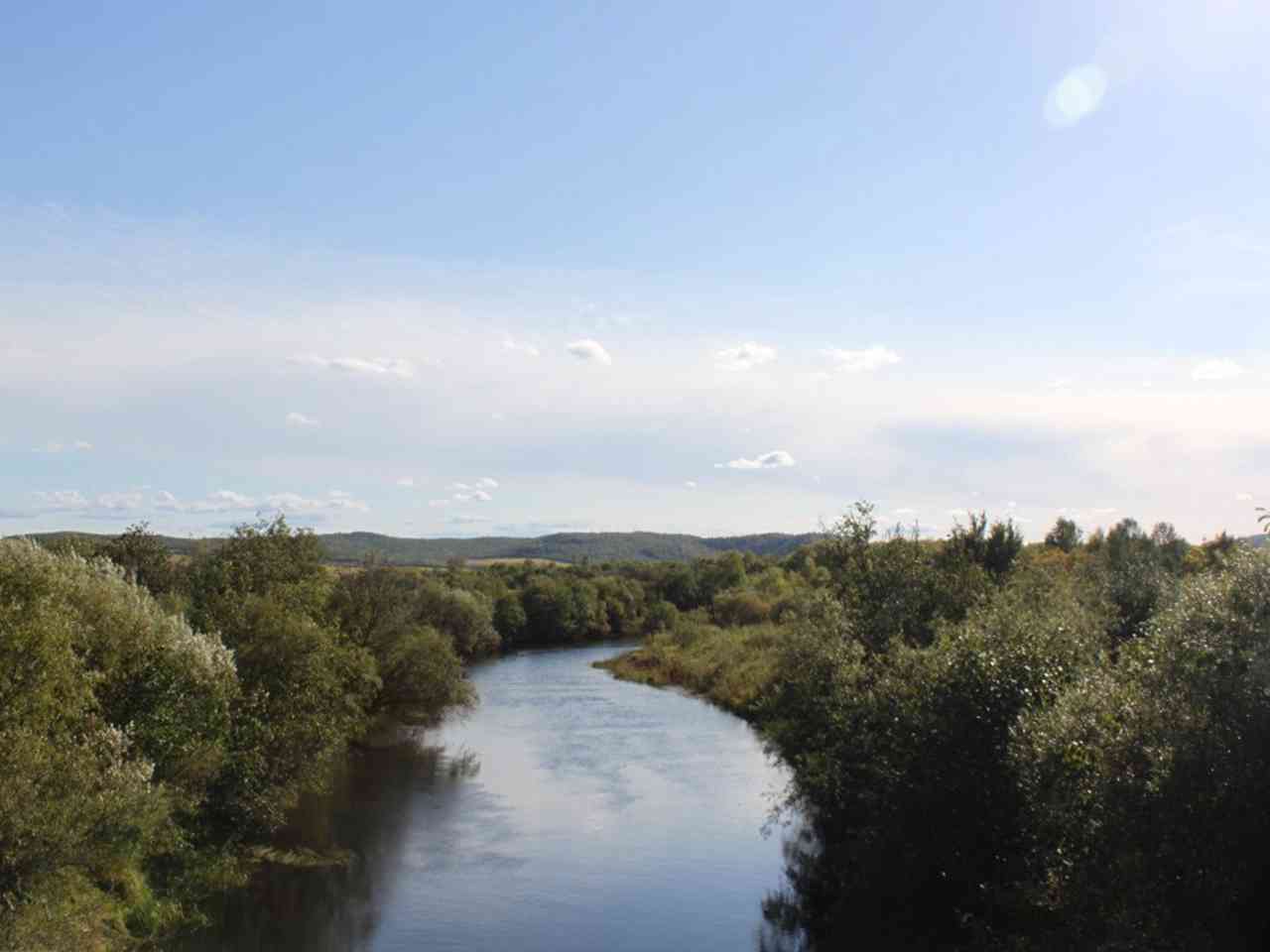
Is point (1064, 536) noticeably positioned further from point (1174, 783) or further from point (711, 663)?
point (1174, 783)

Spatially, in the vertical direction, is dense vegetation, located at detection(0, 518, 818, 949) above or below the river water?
above

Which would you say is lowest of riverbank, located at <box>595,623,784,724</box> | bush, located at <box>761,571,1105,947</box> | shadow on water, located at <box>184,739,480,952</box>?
shadow on water, located at <box>184,739,480,952</box>

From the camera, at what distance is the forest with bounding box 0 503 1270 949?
1327cm

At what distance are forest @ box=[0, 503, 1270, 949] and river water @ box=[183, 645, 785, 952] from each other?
5.23 ft

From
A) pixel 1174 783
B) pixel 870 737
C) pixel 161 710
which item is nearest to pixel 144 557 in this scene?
pixel 161 710

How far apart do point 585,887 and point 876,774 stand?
8237mm

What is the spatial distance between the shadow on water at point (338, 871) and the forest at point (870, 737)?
3.22ft

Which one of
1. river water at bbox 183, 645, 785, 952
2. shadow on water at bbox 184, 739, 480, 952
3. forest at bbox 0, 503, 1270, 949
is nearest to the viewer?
forest at bbox 0, 503, 1270, 949

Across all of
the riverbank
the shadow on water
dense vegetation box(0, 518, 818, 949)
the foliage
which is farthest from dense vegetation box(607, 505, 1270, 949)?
the riverbank

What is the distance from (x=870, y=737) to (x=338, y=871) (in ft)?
45.8

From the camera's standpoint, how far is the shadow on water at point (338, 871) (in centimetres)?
2252

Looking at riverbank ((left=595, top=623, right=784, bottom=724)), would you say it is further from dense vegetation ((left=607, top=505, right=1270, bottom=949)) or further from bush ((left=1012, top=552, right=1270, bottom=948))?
bush ((left=1012, top=552, right=1270, bottom=948))

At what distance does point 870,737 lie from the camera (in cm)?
2128

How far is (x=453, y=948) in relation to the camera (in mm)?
21500
